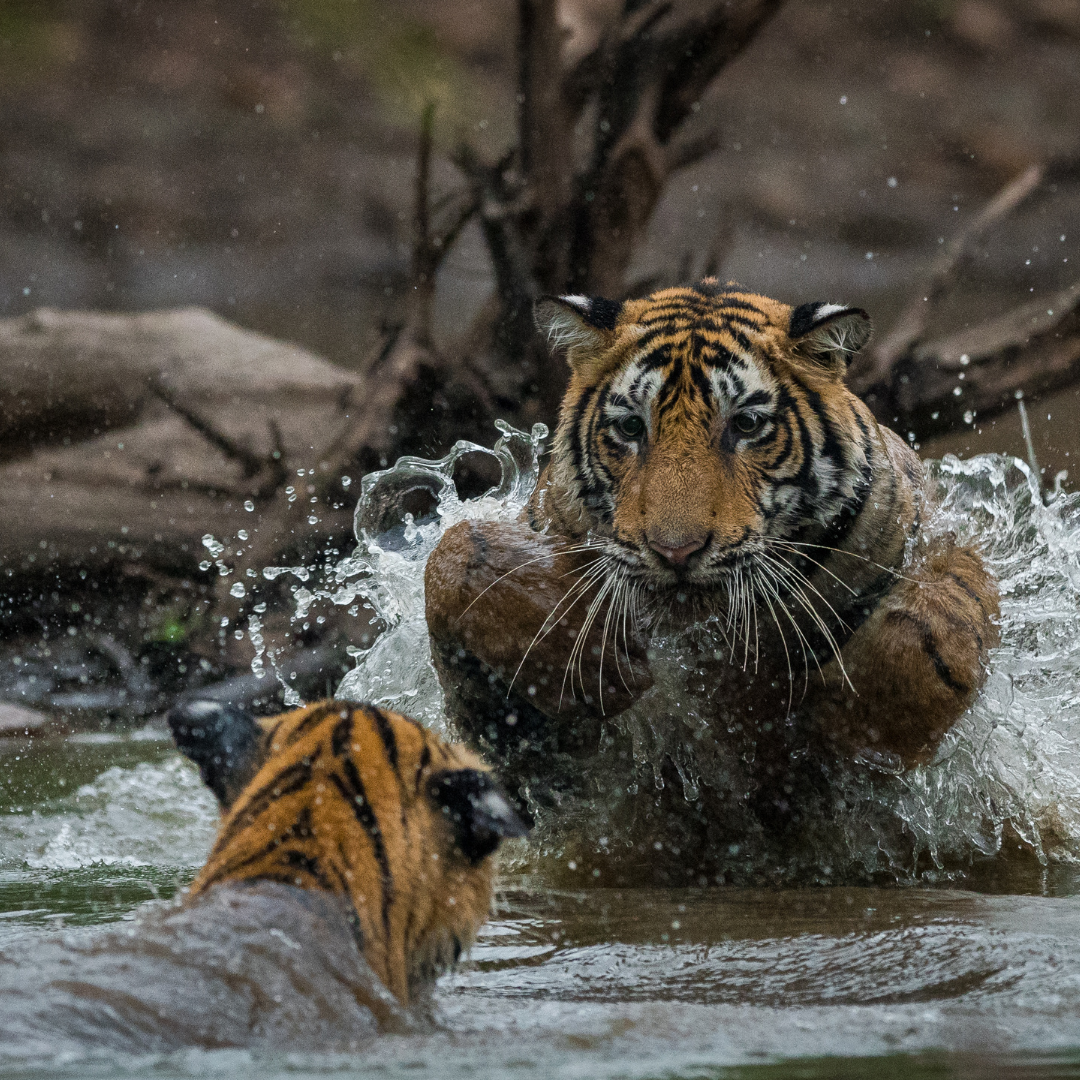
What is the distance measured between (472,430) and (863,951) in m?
4.45

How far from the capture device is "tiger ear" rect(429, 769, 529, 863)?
1.86 meters

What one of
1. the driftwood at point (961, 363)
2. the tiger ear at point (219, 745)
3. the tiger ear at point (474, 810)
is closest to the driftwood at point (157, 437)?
the driftwood at point (961, 363)

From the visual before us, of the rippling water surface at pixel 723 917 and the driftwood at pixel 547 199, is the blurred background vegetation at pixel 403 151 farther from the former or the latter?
the rippling water surface at pixel 723 917

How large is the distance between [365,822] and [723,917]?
1.15 metres

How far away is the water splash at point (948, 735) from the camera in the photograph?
10.4ft

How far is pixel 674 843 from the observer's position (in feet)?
10.5

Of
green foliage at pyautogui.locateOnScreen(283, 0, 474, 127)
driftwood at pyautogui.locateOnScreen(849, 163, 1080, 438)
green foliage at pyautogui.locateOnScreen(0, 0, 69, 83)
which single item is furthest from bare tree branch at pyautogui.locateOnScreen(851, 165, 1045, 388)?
green foliage at pyautogui.locateOnScreen(0, 0, 69, 83)

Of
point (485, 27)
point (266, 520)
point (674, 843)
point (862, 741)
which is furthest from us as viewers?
point (485, 27)

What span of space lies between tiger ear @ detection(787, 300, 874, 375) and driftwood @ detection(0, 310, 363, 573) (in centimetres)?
363

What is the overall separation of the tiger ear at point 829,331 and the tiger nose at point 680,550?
1.77 ft

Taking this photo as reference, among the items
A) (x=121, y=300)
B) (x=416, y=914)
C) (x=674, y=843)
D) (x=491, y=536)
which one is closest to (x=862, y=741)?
(x=674, y=843)

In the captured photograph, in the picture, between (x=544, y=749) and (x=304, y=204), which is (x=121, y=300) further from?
(x=544, y=749)

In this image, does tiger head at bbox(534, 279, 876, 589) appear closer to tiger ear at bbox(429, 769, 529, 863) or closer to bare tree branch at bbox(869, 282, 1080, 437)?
tiger ear at bbox(429, 769, 529, 863)

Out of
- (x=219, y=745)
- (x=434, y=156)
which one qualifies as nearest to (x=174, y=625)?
(x=434, y=156)
